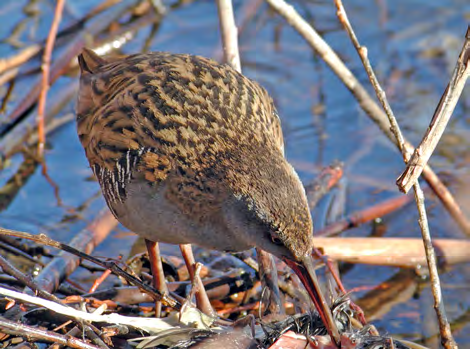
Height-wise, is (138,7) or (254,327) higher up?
(138,7)

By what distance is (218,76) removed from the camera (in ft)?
13.8

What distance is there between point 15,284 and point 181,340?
1219 millimetres

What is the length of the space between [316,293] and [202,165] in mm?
843

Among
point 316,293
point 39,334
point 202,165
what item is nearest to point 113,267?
point 39,334

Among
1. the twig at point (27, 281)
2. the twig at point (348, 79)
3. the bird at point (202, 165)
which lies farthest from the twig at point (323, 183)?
the twig at point (27, 281)

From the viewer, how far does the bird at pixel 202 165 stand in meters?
3.68

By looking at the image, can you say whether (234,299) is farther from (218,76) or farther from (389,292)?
(218,76)

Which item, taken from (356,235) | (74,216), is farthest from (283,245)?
(74,216)

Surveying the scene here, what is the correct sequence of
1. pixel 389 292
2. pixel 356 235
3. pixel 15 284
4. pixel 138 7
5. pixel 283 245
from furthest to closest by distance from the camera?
pixel 138 7 < pixel 356 235 < pixel 389 292 < pixel 15 284 < pixel 283 245

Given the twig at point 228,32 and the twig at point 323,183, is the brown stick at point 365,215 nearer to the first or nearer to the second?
the twig at point 323,183

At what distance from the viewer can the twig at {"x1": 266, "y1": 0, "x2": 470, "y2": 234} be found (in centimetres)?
461

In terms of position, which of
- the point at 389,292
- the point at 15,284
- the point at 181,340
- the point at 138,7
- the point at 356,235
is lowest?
the point at 181,340

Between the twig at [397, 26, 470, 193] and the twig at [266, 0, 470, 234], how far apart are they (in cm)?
75

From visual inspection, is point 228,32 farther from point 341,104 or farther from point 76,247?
point 341,104
